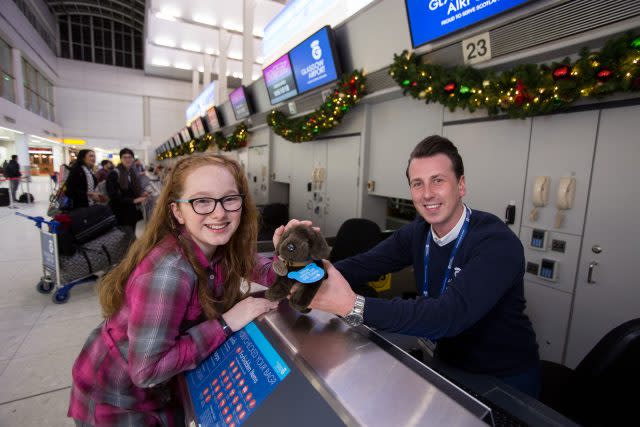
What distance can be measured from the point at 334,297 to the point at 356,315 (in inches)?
4.5

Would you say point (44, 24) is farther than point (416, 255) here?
Yes

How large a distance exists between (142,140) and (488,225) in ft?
97.5

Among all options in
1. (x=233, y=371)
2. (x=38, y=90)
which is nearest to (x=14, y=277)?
(x=233, y=371)

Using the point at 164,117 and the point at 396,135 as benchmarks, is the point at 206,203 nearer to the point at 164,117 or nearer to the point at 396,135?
the point at 396,135

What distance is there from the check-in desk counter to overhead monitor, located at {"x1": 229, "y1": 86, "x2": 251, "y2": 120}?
26.1ft

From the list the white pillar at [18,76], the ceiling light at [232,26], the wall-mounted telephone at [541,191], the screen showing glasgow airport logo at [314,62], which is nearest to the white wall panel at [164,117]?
the white pillar at [18,76]

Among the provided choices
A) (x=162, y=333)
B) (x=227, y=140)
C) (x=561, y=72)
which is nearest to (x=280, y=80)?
(x=227, y=140)

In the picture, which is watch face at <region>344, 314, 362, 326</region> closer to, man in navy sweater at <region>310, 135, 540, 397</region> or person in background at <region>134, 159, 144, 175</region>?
man in navy sweater at <region>310, 135, 540, 397</region>

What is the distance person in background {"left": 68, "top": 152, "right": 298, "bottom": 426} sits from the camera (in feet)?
3.20

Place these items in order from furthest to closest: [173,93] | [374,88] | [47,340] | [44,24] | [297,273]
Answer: [173,93] < [44,24] < [374,88] < [47,340] < [297,273]

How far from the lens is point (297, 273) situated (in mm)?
890

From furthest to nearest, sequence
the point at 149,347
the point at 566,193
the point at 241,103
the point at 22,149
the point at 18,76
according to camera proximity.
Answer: the point at 22,149 → the point at 18,76 → the point at 241,103 → the point at 566,193 → the point at 149,347

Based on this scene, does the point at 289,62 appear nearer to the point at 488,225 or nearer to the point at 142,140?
the point at 488,225

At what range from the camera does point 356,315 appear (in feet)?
3.48
